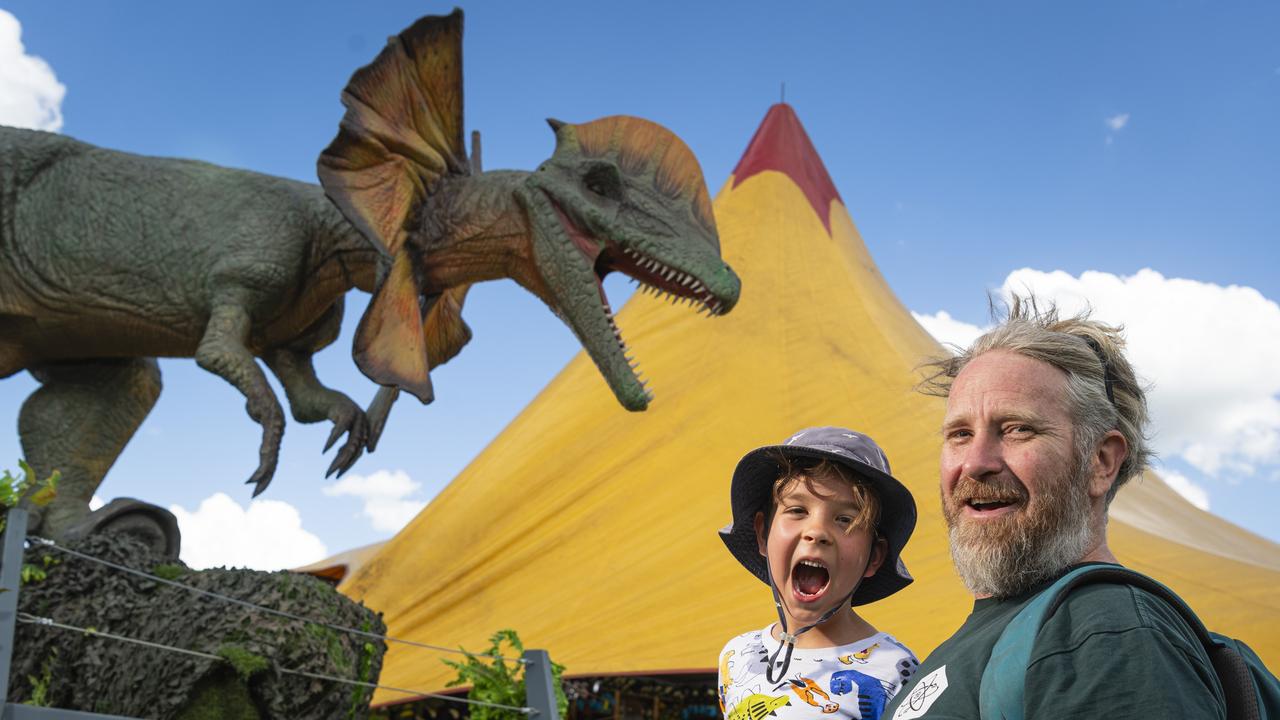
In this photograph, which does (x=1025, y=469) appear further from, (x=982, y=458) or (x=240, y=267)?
(x=240, y=267)

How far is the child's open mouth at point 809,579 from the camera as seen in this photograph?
A: 134 centimetres

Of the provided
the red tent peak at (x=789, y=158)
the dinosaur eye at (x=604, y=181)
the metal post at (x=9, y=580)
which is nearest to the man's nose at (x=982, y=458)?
the metal post at (x=9, y=580)

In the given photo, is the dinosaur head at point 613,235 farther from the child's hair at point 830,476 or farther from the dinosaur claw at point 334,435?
the child's hair at point 830,476

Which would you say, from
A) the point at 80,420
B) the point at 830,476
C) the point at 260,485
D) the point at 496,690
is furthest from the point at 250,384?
the point at 830,476

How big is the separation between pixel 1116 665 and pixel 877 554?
2.41 feet

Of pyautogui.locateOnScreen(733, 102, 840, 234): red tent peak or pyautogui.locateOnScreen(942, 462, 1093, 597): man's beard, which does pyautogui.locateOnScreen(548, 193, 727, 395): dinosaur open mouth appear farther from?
pyautogui.locateOnScreen(733, 102, 840, 234): red tent peak

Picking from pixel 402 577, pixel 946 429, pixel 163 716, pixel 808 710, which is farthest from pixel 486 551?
pixel 946 429

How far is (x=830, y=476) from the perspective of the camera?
1373 mm

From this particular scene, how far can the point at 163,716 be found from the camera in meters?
2.54

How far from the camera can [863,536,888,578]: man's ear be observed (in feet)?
4.64

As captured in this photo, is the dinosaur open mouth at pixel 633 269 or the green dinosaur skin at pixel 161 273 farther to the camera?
the dinosaur open mouth at pixel 633 269

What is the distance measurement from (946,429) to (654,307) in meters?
5.69

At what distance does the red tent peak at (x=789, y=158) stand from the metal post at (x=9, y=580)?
5709 millimetres

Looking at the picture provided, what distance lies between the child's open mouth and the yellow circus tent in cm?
287
